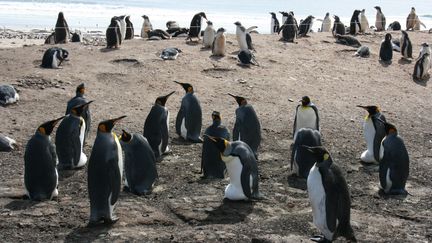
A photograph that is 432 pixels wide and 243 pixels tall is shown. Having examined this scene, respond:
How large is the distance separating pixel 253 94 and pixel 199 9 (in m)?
42.6

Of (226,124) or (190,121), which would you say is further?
(226,124)

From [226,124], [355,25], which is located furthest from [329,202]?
[355,25]

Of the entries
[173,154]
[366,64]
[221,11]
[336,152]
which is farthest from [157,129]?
[221,11]

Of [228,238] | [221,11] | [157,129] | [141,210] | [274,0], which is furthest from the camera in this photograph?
[274,0]

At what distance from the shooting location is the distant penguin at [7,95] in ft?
33.9

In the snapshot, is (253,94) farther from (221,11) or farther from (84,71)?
(221,11)

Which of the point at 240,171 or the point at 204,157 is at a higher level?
the point at 240,171

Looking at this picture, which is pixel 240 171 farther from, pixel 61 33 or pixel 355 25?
pixel 355 25

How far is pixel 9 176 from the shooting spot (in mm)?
7469

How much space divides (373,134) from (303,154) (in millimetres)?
1586

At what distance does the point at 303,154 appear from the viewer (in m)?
7.66

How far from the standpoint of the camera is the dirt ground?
5.96m

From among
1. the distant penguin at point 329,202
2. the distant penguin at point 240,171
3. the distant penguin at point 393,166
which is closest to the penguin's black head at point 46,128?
the distant penguin at point 240,171

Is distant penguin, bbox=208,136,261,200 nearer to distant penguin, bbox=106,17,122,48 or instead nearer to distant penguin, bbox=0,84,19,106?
distant penguin, bbox=0,84,19,106
